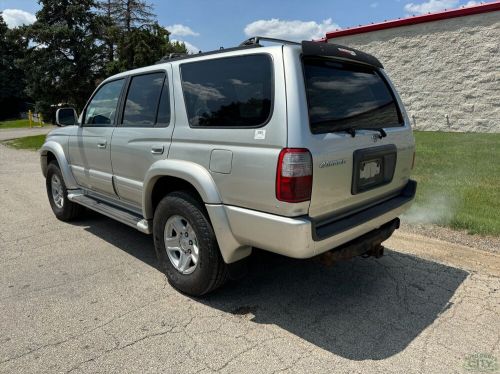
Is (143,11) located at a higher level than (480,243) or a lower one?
higher

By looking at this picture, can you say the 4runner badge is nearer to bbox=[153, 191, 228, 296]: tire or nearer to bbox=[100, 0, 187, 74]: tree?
bbox=[153, 191, 228, 296]: tire

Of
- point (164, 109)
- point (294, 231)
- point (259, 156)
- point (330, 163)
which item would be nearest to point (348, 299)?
point (294, 231)

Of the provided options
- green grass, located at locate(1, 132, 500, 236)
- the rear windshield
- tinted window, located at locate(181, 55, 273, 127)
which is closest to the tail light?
the rear windshield

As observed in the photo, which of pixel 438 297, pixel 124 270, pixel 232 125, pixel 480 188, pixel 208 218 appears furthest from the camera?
pixel 480 188

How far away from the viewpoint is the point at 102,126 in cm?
454

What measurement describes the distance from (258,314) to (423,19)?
14337mm

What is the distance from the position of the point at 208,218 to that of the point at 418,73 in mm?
14088

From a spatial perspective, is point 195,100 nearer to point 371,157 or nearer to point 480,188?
point 371,157

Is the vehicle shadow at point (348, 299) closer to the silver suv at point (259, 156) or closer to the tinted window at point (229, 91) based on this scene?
the silver suv at point (259, 156)

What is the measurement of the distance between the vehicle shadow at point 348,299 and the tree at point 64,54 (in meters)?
30.3

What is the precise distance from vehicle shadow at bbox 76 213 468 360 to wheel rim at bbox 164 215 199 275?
334 millimetres

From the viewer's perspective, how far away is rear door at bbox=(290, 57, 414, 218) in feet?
9.05

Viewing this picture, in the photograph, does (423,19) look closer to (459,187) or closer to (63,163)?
(459,187)

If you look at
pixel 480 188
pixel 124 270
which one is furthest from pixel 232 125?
pixel 480 188
